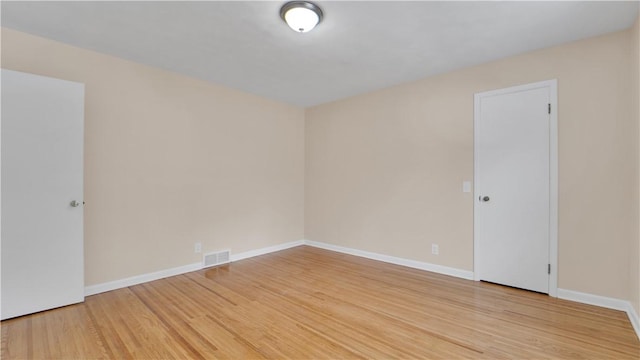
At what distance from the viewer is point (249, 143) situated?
440 centimetres

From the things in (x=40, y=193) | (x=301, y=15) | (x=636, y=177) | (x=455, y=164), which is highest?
(x=301, y=15)

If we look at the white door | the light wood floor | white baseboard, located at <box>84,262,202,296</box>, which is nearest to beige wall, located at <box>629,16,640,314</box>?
the light wood floor

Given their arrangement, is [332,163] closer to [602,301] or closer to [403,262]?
[403,262]

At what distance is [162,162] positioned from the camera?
11.4ft

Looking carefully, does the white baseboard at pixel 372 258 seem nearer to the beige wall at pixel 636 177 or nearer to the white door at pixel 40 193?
the beige wall at pixel 636 177

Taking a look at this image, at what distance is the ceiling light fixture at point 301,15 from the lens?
85.5 inches

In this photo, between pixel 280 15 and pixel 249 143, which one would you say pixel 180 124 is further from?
pixel 280 15

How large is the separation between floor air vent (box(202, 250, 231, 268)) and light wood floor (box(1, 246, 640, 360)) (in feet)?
1.71

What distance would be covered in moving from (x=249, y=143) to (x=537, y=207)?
3.73m

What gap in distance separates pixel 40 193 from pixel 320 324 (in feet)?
8.89

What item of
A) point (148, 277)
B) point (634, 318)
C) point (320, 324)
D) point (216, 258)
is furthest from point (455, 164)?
point (148, 277)

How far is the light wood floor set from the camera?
1980 mm

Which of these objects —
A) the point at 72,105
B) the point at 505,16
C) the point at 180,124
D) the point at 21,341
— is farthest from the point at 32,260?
the point at 505,16

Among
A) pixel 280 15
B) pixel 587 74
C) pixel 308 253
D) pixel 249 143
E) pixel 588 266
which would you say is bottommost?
pixel 308 253
